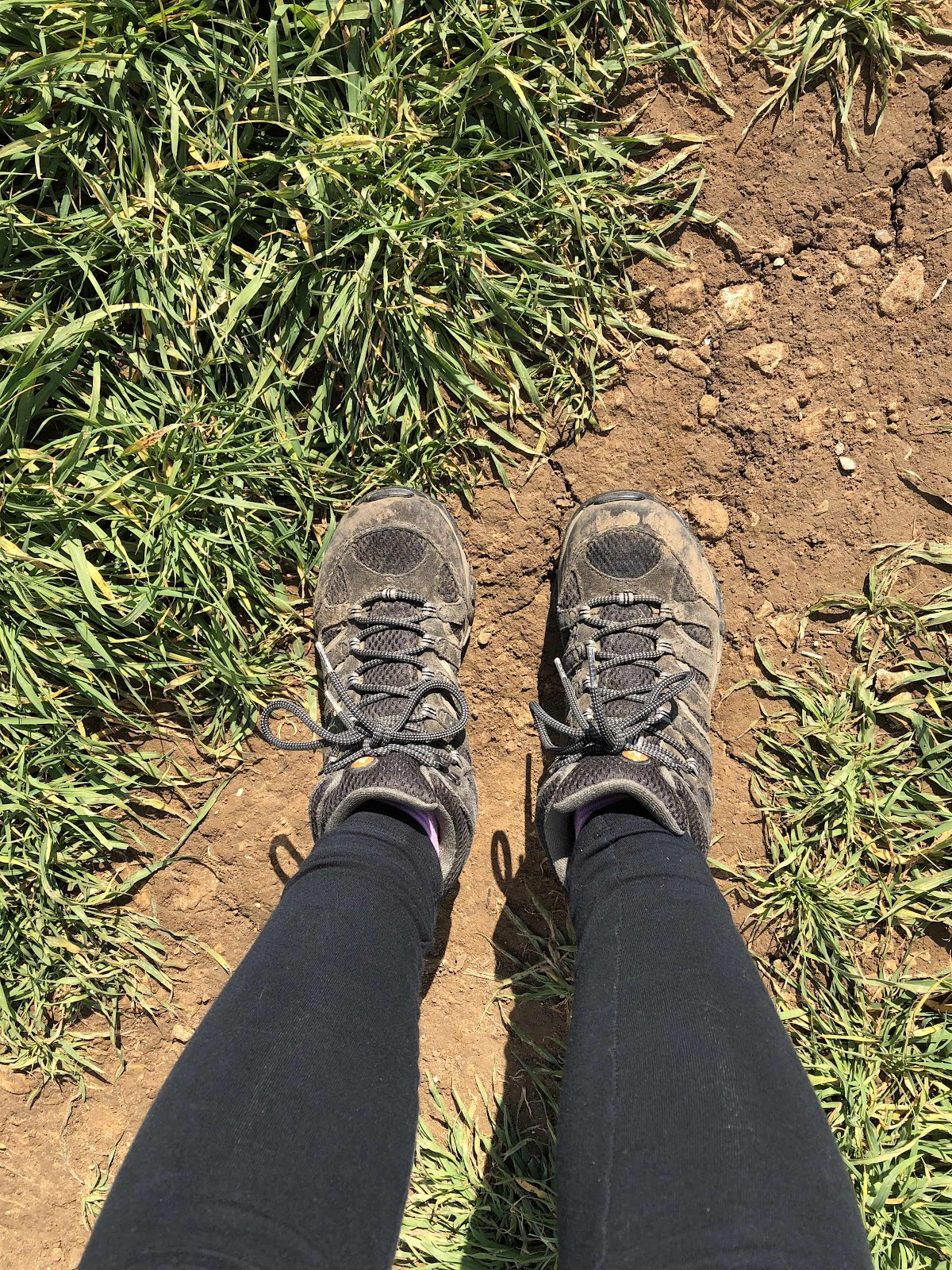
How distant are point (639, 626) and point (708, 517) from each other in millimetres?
327

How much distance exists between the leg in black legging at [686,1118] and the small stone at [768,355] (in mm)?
1253

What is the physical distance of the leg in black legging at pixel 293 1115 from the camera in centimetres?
102

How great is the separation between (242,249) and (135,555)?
76 centimetres

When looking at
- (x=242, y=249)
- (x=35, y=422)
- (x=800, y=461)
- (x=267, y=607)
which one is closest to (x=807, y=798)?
(x=800, y=461)

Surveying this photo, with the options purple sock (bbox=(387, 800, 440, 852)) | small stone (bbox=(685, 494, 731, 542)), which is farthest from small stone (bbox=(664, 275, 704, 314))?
purple sock (bbox=(387, 800, 440, 852))

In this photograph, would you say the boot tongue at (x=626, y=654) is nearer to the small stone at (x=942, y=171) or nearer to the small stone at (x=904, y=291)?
the small stone at (x=904, y=291)

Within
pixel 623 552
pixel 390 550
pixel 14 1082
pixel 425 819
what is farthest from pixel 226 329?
pixel 14 1082

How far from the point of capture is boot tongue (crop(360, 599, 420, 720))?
1974 millimetres

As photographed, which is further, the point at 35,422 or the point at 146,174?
the point at 35,422

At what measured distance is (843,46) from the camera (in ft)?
5.99

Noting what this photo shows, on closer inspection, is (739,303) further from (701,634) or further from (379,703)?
(379,703)

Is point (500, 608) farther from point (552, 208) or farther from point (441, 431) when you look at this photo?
point (552, 208)

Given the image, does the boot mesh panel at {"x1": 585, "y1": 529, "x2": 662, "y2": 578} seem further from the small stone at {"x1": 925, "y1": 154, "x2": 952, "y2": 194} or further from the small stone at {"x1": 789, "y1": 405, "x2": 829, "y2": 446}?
the small stone at {"x1": 925, "y1": 154, "x2": 952, "y2": 194}

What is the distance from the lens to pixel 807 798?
198 cm
